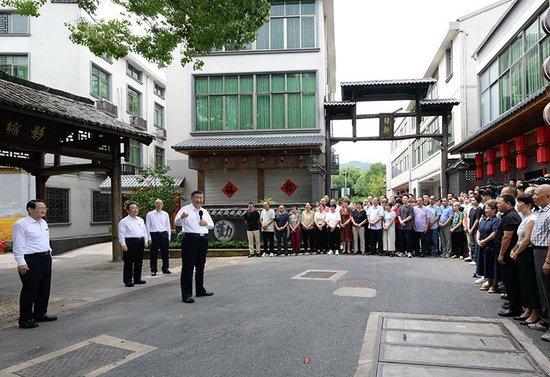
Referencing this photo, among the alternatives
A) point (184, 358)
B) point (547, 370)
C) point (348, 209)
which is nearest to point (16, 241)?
point (184, 358)

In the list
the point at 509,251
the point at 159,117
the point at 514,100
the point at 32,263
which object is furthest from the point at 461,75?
the point at 159,117

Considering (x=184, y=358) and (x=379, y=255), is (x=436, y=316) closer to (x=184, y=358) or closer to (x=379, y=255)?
(x=184, y=358)

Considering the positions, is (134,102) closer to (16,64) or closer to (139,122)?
(139,122)

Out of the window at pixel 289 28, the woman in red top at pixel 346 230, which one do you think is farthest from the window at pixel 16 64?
the woman in red top at pixel 346 230

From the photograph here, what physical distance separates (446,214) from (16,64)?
2142 cm

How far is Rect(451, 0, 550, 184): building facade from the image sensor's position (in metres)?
11.7

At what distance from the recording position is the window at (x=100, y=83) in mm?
23219

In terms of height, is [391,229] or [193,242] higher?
[193,242]

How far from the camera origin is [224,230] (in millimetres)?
17188

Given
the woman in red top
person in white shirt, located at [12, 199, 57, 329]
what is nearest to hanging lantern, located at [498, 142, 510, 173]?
the woman in red top

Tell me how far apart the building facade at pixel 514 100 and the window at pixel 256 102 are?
24.8 feet

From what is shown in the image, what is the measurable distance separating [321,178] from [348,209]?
5.58 meters

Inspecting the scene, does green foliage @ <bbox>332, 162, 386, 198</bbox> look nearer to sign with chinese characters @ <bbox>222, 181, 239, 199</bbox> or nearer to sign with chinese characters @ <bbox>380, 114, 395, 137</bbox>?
sign with chinese characters @ <bbox>380, 114, 395, 137</bbox>

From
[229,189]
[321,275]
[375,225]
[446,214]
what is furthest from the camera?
[229,189]
